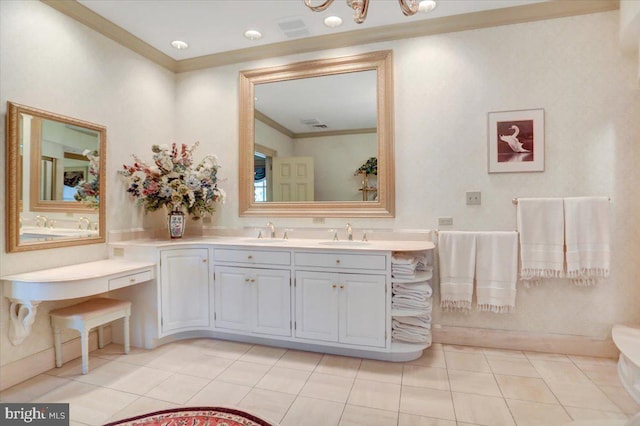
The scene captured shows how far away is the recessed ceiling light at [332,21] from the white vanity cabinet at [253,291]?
6.61 ft

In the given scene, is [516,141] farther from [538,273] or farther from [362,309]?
[362,309]

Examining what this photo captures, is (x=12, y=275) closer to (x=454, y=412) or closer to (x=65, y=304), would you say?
(x=65, y=304)

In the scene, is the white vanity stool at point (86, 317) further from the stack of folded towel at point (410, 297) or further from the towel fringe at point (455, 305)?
the towel fringe at point (455, 305)

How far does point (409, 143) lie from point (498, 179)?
2.63ft

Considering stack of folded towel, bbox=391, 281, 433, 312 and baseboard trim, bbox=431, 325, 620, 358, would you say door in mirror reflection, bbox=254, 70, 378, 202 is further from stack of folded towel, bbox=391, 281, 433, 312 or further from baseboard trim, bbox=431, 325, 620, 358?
baseboard trim, bbox=431, 325, 620, 358

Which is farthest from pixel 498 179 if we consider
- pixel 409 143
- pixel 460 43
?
pixel 460 43

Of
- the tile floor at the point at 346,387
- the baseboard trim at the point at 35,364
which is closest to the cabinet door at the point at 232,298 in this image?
the tile floor at the point at 346,387

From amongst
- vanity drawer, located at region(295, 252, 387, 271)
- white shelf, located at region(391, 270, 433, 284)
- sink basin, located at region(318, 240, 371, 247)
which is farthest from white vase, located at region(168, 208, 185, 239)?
white shelf, located at region(391, 270, 433, 284)

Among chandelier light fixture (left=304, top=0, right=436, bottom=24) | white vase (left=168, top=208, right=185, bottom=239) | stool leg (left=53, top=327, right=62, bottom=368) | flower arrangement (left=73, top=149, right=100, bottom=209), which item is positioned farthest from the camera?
white vase (left=168, top=208, right=185, bottom=239)

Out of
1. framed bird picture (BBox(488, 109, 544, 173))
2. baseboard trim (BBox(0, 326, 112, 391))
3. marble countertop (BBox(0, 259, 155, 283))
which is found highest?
framed bird picture (BBox(488, 109, 544, 173))

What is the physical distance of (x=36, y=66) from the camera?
2.38 metres

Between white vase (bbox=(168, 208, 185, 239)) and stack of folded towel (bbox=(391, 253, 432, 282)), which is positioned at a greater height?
white vase (bbox=(168, 208, 185, 239))

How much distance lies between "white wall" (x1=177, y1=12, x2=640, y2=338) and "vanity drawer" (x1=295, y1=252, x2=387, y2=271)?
56cm

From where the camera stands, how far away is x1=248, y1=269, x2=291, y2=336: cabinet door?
2.72 meters
